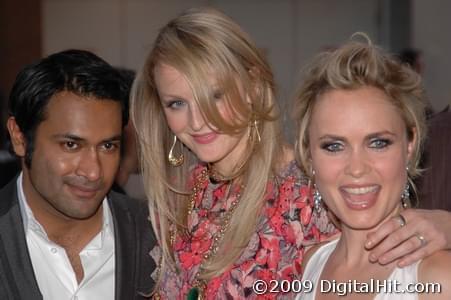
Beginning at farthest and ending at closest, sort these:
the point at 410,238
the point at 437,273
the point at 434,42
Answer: the point at 434,42 → the point at 410,238 → the point at 437,273

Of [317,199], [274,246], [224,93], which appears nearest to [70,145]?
[224,93]

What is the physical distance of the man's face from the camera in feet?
8.44

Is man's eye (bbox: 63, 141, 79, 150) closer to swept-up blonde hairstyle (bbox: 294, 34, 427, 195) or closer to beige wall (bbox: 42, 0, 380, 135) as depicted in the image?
swept-up blonde hairstyle (bbox: 294, 34, 427, 195)

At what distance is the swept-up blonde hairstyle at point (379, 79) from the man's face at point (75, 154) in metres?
0.78

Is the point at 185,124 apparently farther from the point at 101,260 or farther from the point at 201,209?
the point at 101,260

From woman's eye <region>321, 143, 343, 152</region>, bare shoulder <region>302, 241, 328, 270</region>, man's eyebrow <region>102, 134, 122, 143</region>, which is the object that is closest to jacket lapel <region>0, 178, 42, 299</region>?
man's eyebrow <region>102, 134, 122, 143</region>

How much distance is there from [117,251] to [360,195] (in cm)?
94

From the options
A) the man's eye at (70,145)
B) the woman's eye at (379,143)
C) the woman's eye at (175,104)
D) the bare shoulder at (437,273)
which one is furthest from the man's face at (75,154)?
the bare shoulder at (437,273)

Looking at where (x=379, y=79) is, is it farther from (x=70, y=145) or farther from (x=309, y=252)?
(x=70, y=145)

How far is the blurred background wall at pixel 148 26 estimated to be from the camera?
8086 mm

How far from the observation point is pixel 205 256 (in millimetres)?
2611

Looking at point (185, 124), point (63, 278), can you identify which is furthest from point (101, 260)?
point (185, 124)

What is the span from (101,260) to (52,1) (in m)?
6.17

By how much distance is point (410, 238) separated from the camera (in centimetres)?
194
